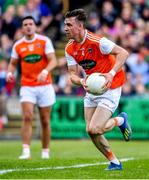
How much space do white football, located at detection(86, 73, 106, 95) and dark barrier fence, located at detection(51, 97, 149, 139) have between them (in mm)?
10843

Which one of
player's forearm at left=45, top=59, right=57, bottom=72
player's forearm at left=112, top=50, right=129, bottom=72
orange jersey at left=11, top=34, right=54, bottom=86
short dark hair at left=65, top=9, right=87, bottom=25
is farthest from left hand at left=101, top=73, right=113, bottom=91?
orange jersey at left=11, top=34, right=54, bottom=86

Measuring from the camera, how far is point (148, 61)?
23875mm

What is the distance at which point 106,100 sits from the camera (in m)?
11.6

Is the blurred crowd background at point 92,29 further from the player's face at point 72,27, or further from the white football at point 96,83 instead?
the white football at point 96,83

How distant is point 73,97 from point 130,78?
70.4 inches

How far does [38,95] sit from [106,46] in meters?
4.05

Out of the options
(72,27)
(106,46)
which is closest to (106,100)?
(106,46)

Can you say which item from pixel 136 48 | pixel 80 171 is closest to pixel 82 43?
pixel 80 171

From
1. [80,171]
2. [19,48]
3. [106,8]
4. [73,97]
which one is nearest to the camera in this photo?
[80,171]

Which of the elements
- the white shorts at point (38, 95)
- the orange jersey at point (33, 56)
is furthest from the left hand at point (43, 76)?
the white shorts at point (38, 95)

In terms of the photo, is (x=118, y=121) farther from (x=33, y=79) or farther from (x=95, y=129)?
(x=33, y=79)

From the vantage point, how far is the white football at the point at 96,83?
1107 centimetres

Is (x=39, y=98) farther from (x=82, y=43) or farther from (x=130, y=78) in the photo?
(x=130, y=78)

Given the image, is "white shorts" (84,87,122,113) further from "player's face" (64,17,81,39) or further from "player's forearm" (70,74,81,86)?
"player's face" (64,17,81,39)
